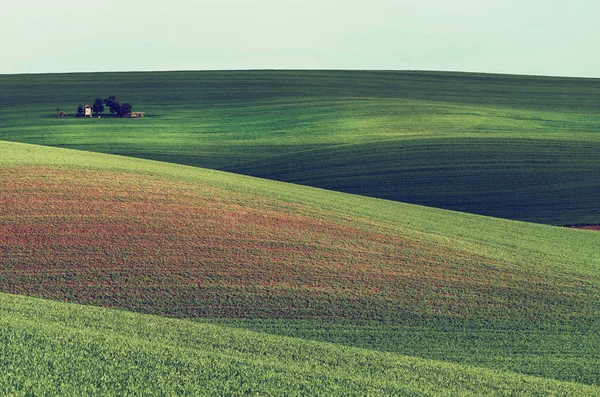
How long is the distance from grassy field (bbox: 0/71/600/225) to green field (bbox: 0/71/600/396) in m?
0.24

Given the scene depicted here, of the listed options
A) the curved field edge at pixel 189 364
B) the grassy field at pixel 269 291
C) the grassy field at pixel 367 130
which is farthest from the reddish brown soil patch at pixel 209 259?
the grassy field at pixel 367 130

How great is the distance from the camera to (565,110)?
5731 cm

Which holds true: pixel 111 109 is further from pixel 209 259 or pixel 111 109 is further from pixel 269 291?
pixel 269 291

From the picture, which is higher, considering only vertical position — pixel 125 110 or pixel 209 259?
pixel 125 110

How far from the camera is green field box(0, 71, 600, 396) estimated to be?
10.5 metres

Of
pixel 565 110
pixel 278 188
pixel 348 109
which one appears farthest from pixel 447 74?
pixel 278 188

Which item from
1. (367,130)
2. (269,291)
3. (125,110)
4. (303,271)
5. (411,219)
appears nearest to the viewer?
(269,291)

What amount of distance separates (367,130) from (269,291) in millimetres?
31152

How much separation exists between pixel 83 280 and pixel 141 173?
892 centimetres

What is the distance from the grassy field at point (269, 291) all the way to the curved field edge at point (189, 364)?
0.04 metres

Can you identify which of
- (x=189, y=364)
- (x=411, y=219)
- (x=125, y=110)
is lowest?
(x=411, y=219)

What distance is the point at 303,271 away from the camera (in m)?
18.2

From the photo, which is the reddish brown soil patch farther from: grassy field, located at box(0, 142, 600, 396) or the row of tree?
the row of tree

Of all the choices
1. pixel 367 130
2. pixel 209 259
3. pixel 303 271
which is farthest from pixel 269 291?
pixel 367 130
